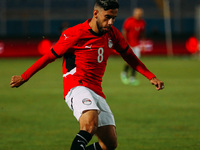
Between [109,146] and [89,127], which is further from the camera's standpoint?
[109,146]

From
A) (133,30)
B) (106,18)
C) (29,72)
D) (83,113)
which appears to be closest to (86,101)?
(83,113)

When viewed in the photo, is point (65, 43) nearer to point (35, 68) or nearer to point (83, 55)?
point (83, 55)

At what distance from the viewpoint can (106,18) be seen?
16.2 ft

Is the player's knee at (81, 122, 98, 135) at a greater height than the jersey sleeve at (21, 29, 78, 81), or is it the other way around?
the jersey sleeve at (21, 29, 78, 81)

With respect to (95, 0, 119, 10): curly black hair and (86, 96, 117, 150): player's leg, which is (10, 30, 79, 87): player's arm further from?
(86, 96, 117, 150): player's leg

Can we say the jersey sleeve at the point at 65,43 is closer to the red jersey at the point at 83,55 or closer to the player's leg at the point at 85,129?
the red jersey at the point at 83,55

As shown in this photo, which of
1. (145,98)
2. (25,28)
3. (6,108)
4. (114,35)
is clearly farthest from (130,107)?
(25,28)

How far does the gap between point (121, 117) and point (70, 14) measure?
2972 cm

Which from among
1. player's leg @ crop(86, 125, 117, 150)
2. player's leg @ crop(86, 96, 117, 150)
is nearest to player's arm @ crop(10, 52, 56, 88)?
player's leg @ crop(86, 96, 117, 150)

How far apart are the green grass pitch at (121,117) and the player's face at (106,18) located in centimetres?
236

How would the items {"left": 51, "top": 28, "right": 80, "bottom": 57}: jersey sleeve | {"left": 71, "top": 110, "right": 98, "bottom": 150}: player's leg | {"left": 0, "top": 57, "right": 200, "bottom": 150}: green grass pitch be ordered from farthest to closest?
1. {"left": 0, "top": 57, "right": 200, "bottom": 150}: green grass pitch
2. {"left": 51, "top": 28, "right": 80, "bottom": 57}: jersey sleeve
3. {"left": 71, "top": 110, "right": 98, "bottom": 150}: player's leg

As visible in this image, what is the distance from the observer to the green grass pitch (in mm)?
7082

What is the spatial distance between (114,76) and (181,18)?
19.2 meters

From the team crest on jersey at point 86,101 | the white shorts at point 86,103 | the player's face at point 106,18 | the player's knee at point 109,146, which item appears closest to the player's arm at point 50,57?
the player's face at point 106,18
